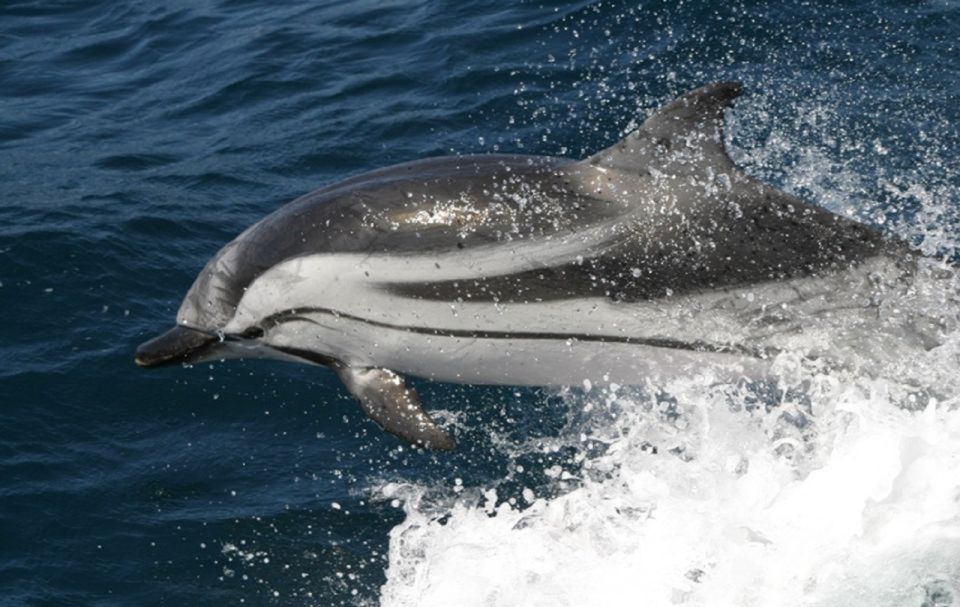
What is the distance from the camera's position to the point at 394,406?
7020 millimetres

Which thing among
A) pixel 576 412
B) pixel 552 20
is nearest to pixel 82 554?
pixel 576 412

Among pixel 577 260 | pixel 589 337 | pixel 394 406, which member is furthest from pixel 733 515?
pixel 394 406

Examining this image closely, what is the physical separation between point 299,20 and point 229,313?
8606 mm

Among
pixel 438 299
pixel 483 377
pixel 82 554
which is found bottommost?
pixel 82 554

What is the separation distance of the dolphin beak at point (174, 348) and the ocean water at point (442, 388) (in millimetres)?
768

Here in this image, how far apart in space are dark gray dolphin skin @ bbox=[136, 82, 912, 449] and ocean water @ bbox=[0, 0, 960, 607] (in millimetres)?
338

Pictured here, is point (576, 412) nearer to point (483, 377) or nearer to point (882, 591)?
point (483, 377)

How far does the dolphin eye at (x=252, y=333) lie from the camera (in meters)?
7.33

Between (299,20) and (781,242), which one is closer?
(781,242)

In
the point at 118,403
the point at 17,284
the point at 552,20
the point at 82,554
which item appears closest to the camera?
the point at 82,554

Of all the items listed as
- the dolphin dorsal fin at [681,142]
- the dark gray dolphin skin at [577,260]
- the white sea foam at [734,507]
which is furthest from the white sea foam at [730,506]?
the dolphin dorsal fin at [681,142]

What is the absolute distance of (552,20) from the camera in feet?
44.3

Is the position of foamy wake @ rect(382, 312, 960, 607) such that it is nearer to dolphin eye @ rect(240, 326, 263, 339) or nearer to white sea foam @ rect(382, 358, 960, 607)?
white sea foam @ rect(382, 358, 960, 607)

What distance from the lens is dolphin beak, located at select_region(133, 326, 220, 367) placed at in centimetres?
746
